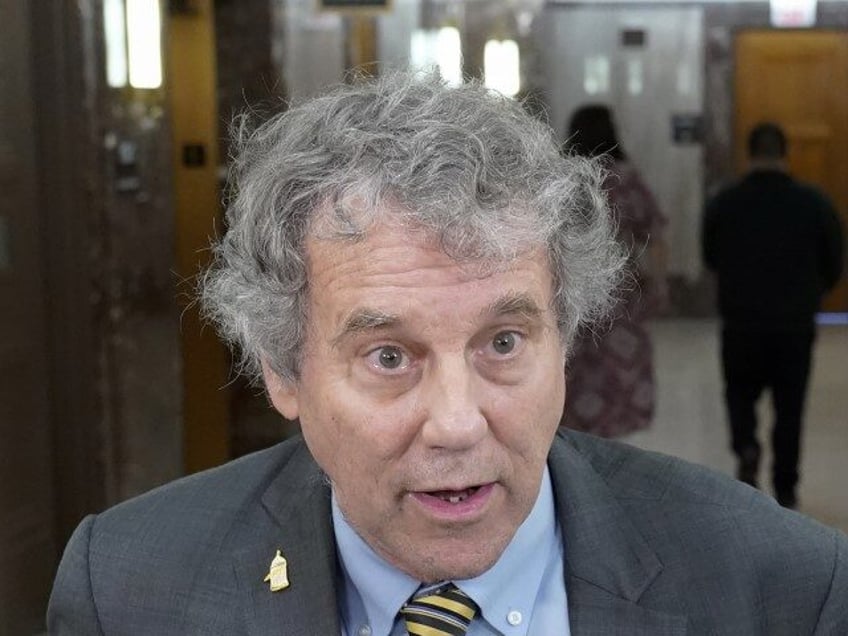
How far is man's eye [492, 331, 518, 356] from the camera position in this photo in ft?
5.48

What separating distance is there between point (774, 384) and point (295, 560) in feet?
16.3

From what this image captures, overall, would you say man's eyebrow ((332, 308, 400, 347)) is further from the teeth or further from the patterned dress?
the patterned dress

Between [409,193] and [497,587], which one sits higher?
[409,193]

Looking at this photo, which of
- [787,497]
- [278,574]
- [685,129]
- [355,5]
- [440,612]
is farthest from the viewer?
[685,129]

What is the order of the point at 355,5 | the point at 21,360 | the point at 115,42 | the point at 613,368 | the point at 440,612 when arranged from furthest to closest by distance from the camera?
the point at 355,5 → the point at 613,368 → the point at 115,42 → the point at 21,360 → the point at 440,612

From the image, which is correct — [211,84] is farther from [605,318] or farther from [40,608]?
[605,318]

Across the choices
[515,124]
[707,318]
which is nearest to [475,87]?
[515,124]

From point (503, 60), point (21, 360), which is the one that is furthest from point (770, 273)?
point (503, 60)

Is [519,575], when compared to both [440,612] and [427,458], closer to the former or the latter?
[440,612]

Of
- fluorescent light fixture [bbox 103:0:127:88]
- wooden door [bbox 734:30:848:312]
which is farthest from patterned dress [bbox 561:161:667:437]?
wooden door [bbox 734:30:848:312]

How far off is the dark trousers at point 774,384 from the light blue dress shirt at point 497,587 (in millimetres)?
4718

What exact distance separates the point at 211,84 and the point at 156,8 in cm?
115

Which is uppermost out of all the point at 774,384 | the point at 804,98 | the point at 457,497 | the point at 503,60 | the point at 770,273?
the point at 503,60

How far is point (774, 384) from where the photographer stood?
21.6 feet
